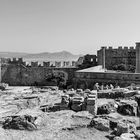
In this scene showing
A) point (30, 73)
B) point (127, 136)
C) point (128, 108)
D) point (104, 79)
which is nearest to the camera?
point (127, 136)

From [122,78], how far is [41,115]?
1317cm

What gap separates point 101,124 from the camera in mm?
8039

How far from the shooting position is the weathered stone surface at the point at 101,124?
798cm

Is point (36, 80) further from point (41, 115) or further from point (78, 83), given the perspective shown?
point (41, 115)

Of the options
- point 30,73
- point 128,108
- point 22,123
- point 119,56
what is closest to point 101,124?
point 128,108

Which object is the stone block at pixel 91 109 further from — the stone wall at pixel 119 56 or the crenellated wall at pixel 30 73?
the stone wall at pixel 119 56

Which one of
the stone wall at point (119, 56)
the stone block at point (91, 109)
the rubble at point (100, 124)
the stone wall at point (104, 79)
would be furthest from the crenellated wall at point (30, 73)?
the rubble at point (100, 124)

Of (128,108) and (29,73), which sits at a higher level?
(29,73)

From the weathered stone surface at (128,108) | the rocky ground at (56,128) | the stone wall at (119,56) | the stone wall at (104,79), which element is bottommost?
the rocky ground at (56,128)

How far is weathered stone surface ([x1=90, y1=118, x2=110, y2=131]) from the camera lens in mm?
7976

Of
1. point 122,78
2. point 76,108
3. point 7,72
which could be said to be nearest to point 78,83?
point 122,78

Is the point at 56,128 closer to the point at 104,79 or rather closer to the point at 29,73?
the point at 104,79

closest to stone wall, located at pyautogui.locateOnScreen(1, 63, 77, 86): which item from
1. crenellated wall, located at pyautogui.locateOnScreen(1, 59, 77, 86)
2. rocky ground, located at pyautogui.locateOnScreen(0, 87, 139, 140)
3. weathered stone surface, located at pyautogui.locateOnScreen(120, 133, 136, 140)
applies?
crenellated wall, located at pyautogui.locateOnScreen(1, 59, 77, 86)

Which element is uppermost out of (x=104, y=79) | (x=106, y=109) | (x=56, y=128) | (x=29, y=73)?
(x=29, y=73)
